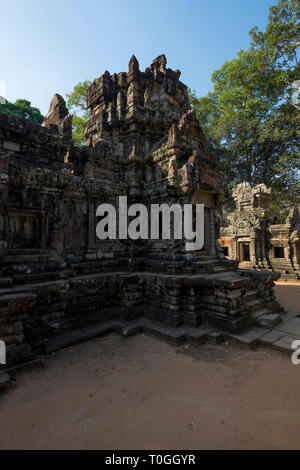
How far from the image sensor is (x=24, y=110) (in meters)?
24.5

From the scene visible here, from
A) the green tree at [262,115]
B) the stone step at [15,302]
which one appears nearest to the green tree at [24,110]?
the green tree at [262,115]

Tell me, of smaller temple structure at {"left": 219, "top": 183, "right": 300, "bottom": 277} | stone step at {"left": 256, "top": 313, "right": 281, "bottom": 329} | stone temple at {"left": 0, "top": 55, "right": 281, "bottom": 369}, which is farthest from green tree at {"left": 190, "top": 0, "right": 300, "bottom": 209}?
stone step at {"left": 256, "top": 313, "right": 281, "bottom": 329}

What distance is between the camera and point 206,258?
24.3ft

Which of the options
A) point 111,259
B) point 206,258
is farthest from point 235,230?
point 111,259

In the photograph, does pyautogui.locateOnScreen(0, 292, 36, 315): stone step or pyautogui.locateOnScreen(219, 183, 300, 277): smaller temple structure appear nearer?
pyautogui.locateOnScreen(0, 292, 36, 315): stone step

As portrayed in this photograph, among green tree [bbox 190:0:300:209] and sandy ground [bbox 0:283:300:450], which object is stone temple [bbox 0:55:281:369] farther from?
green tree [bbox 190:0:300:209]

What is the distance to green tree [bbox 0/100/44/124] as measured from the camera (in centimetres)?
2358

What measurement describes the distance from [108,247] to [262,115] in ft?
67.5

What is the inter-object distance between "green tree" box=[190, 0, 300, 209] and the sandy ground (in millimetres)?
19087

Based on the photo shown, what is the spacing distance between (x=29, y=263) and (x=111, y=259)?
2.65 meters
